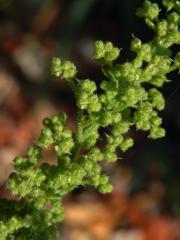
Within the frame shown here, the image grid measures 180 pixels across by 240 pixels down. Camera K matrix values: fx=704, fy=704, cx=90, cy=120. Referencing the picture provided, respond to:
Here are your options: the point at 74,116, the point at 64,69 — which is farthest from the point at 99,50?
the point at 74,116

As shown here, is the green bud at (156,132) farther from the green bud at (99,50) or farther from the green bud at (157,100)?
the green bud at (99,50)

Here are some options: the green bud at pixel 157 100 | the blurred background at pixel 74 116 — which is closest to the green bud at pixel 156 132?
the green bud at pixel 157 100

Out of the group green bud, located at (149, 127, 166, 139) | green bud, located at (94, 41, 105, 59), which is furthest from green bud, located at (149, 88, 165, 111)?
green bud, located at (94, 41, 105, 59)

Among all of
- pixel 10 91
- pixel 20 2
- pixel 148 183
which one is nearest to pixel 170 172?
pixel 148 183

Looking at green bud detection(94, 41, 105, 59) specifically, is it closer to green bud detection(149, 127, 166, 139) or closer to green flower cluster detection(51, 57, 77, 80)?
green flower cluster detection(51, 57, 77, 80)

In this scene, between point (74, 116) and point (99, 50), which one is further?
point (74, 116)

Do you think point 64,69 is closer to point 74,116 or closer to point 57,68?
point 57,68

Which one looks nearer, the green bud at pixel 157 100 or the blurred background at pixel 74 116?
the green bud at pixel 157 100

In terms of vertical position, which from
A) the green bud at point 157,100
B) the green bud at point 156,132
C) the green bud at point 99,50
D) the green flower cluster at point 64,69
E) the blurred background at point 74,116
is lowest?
the green bud at point 156,132

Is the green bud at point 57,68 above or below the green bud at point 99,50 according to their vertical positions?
below
